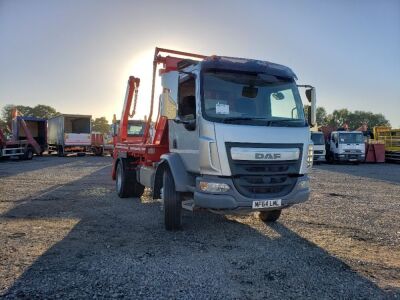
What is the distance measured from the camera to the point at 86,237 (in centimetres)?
656

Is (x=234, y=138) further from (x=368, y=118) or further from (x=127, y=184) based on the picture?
(x=368, y=118)

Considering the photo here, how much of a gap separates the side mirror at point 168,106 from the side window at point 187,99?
105mm

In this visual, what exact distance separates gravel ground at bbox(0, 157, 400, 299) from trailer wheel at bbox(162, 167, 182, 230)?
0.24 m

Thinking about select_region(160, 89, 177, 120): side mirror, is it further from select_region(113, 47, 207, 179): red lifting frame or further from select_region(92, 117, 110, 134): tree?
select_region(92, 117, 110, 134): tree

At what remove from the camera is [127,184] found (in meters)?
10.5

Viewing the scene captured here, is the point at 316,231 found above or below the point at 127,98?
below

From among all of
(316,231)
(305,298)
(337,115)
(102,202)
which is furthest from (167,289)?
(337,115)

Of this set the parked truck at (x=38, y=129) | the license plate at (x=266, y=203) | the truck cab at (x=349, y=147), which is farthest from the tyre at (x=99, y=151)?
the license plate at (x=266, y=203)

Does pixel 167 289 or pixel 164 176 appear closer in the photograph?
pixel 167 289

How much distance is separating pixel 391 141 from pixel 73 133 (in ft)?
83.4

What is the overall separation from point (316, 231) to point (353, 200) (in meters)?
4.26

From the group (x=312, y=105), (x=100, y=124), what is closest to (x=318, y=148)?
(x=312, y=105)

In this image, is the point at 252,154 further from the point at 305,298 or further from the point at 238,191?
the point at 305,298

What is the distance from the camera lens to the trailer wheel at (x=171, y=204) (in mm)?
6824
